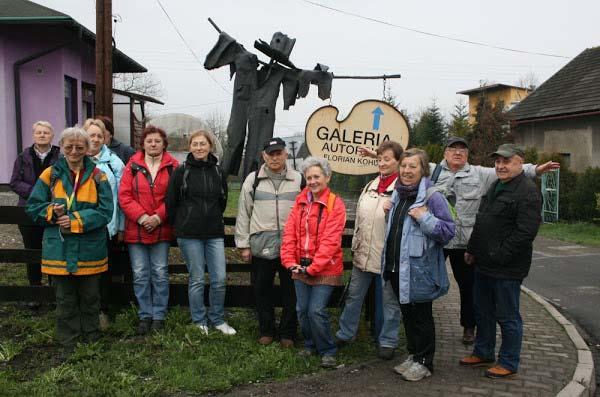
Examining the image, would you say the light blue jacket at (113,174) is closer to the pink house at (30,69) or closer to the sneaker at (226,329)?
the sneaker at (226,329)

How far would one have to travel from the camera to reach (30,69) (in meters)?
13.4

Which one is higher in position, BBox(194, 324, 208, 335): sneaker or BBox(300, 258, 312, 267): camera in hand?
BBox(300, 258, 312, 267): camera in hand

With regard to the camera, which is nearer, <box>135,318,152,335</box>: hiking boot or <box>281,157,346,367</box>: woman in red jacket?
<box>281,157,346,367</box>: woman in red jacket

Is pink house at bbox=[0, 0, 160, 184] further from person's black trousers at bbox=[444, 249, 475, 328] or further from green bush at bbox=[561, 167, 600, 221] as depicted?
green bush at bbox=[561, 167, 600, 221]

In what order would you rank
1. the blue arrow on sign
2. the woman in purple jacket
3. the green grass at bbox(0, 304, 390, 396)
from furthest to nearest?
the blue arrow on sign → the woman in purple jacket → the green grass at bbox(0, 304, 390, 396)

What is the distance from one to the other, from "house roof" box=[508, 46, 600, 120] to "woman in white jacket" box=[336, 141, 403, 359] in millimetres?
15486

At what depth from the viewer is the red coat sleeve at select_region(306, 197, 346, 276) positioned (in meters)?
4.15

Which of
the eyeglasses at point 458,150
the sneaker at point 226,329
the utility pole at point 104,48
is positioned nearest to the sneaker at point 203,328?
the sneaker at point 226,329

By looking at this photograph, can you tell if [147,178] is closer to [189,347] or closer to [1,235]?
[189,347]

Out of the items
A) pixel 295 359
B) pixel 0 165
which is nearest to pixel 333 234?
pixel 295 359

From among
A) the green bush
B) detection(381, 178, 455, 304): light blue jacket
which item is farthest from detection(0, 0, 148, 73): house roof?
the green bush

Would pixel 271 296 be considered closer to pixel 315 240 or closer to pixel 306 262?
pixel 306 262

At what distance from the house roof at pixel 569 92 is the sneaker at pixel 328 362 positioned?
16089 mm

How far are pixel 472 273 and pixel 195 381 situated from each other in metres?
2.55
